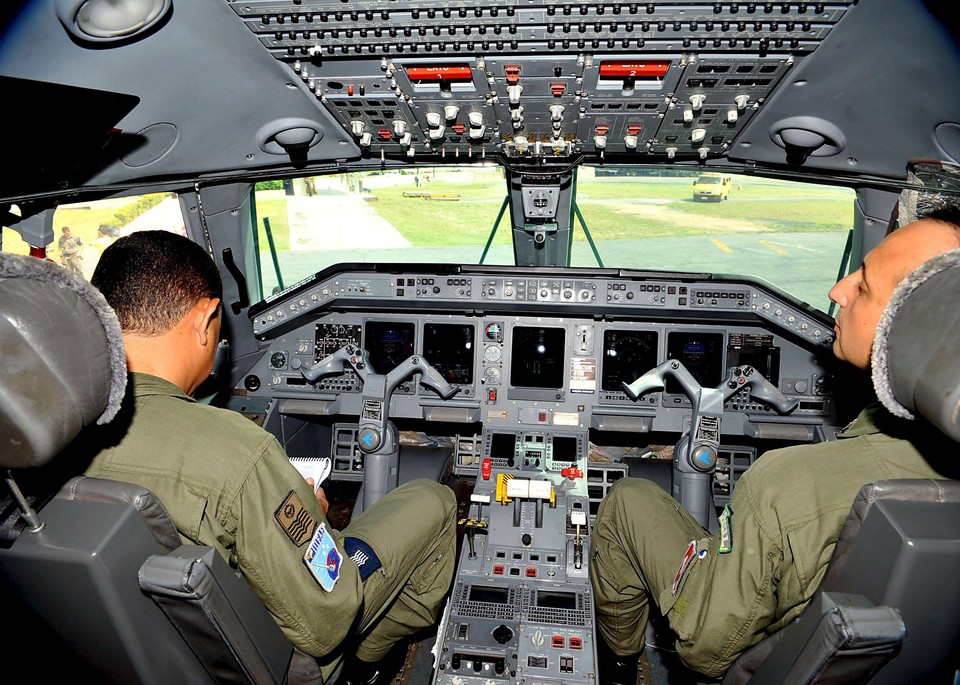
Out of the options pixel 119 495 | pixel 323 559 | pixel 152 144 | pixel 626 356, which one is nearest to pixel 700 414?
pixel 626 356

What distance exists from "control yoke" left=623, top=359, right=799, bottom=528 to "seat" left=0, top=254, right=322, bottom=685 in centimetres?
260

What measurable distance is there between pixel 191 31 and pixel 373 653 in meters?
2.22

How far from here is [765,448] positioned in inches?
153

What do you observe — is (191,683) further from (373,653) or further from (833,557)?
(833,557)

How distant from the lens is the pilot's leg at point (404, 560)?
1911 millimetres

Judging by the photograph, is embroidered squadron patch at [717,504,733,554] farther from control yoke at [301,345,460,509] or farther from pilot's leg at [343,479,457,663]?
control yoke at [301,345,460,509]

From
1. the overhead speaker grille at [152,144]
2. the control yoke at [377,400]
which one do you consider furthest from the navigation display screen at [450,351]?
the overhead speaker grille at [152,144]

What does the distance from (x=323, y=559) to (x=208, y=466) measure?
1.33ft

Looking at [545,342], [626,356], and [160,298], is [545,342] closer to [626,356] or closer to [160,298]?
[626,356]

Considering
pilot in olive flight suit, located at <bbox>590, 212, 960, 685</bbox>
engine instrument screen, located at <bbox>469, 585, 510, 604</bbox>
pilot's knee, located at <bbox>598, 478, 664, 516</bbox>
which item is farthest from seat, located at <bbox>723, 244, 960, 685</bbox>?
engine instrument screen, located at <bbox>469, 585, 510, 604</bbox>

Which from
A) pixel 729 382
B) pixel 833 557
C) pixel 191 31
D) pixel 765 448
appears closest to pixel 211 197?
pixel 191 31

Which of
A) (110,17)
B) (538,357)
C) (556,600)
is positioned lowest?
(556,600)

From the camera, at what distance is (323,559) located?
5.07ft

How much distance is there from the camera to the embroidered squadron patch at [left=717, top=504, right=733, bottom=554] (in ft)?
4.97
